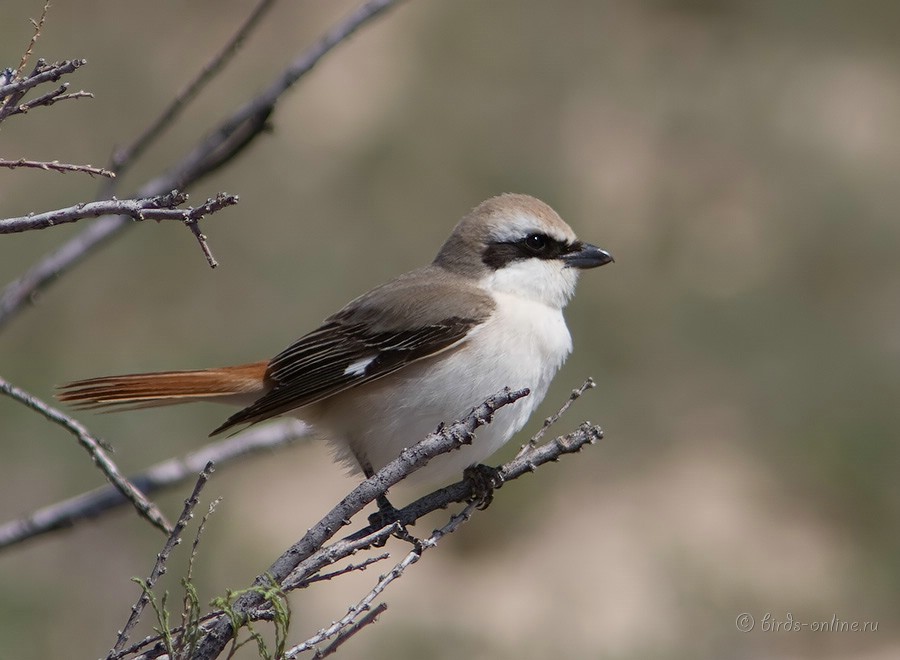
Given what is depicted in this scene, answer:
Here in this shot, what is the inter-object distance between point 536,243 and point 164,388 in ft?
4.13

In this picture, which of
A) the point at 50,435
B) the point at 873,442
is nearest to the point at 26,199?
the point at 50,435

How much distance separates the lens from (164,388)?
11.6 feet

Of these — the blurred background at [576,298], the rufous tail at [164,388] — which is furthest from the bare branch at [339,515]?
the blurred background at [576,298]

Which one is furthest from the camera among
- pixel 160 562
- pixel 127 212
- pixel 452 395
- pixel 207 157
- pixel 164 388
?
pixel 164 388

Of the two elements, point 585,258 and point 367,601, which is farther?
point 585,258

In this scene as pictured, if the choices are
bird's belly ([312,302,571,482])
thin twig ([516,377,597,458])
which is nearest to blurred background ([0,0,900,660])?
bird's belly ([312,302,571,482])

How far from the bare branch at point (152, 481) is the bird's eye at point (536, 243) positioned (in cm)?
93

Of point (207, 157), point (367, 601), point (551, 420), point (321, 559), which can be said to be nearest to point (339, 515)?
point (321, 559)

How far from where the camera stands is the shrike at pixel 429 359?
3.33 m

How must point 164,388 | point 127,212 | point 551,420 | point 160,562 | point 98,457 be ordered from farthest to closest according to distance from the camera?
point 164,388, point 551,420, point 98,457, point 160,562, point 127,212

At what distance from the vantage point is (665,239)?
767 cm

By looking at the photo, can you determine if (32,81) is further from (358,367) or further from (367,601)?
(358,367)

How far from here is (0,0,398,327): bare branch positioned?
110 inches

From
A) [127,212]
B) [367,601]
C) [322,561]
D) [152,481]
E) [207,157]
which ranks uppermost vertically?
[207,157]
